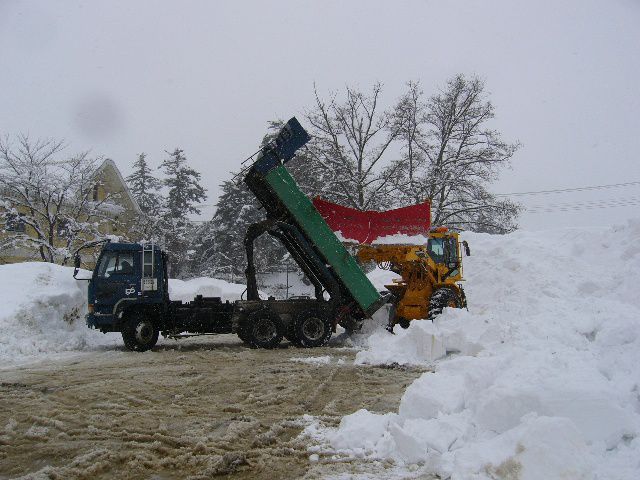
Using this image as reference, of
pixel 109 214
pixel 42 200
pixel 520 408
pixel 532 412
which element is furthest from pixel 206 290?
pixel 532 412

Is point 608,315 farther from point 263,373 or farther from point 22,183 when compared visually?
point 22,183

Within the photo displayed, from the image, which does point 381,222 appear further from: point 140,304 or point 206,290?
point 206,290

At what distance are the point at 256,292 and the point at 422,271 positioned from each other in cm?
446

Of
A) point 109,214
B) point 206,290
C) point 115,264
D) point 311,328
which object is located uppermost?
point 109,214

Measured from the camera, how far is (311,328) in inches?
519

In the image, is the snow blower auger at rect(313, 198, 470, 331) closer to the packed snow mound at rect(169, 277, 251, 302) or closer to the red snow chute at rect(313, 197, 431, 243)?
the red snow chute at rect(313, 197, 431, 243)

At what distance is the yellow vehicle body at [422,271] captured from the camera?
14016 mm

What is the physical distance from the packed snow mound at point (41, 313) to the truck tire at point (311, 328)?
5.20 metres

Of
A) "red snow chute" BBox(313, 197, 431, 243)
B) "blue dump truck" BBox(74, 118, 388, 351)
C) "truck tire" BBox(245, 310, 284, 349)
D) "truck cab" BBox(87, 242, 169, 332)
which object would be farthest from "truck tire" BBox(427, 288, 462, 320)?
"truck cab" BBox(87, 242, 169, 332)

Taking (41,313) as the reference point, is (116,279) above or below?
above

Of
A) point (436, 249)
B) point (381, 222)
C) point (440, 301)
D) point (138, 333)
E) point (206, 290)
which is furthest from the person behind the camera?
point (206, 290)

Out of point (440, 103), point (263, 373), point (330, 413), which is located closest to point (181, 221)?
point (440, 103)

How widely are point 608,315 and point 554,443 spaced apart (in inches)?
135

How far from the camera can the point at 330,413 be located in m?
6.56
